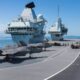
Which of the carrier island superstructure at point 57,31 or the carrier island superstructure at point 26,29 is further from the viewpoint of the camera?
the carrier island superstructure at point 57,31

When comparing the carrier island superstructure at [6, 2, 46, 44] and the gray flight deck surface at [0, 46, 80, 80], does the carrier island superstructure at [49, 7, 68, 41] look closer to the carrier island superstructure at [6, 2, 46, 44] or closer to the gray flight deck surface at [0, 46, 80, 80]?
the carrier island superstructure at [6, 2, 46, 44]

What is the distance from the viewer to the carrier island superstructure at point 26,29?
12225cm

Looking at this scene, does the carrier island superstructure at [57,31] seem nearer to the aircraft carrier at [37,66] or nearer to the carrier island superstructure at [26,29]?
the carrier island superstructure at [26,29]

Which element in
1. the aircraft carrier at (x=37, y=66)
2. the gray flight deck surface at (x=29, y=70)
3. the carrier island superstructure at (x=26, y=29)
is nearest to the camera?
the gray flight deck surface at (x=29, y=70)

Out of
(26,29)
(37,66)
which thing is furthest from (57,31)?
(37,66)

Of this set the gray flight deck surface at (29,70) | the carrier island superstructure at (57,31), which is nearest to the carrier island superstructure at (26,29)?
the carrier island superstructure at (57,31)

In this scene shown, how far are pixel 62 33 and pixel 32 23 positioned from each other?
65.4 meters

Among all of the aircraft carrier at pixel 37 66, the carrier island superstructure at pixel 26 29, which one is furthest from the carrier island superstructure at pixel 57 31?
the aircraft carrier at pixel 37 66

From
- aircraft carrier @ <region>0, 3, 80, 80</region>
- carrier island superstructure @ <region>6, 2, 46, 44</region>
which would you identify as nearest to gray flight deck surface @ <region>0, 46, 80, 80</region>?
aircraft carrier @ <region>0, 3, 80, 80</region>

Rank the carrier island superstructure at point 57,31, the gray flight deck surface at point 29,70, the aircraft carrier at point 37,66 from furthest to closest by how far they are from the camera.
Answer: the carrier island superstructure at point 57,31
the aircraft carrier at point 37,66
the gray flight deck surface at point 29,70

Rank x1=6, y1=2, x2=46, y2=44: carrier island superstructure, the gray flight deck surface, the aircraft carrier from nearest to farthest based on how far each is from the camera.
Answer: the gray flight deck surface → the aircraft carrier → x1=6, y1=2, x2=46, y2=44: carrier island superstructure

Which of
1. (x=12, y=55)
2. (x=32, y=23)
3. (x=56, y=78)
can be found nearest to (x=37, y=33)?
(x=32, y=23)

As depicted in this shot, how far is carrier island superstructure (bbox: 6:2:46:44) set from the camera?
401ft

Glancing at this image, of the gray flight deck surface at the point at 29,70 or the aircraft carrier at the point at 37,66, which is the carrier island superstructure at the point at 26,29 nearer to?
the aircraft carrier at the point at 37,66
